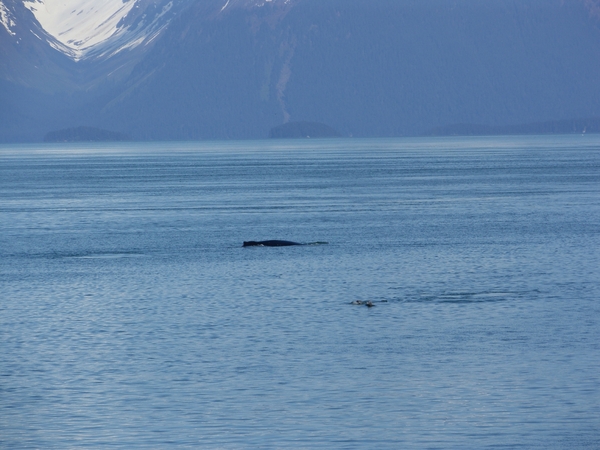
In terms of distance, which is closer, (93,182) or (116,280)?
(116,280)

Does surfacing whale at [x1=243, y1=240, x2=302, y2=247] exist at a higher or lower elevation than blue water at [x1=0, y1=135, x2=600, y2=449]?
lower

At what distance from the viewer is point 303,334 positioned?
37.0 meters

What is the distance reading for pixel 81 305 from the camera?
4375cm

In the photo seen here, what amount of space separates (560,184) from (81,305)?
3473 inches

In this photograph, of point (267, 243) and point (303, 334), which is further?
point (267, 243)

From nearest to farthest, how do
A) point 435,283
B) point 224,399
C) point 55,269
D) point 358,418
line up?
point 358,418, point 224,399, point 435,283, point 55,269

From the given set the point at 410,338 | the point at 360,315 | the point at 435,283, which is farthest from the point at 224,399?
the point at 435,283

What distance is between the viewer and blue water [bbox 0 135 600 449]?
2625 cm

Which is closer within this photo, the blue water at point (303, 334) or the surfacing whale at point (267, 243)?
the blue water at point (303, 334)

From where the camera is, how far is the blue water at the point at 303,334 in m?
26.2

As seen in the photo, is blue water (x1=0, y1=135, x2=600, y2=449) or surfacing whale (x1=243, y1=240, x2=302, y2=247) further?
surfacing whale (x1=243, y1=240, x2=302, y2=247)

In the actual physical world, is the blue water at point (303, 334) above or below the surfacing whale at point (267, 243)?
above

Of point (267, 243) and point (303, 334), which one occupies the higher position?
point (303, 334)

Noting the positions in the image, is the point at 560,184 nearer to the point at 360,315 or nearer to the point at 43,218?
the point at 43,218
